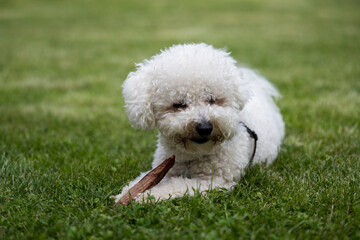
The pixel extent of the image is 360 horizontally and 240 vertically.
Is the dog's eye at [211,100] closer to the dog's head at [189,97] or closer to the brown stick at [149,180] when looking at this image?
the dog's head at [189,97]

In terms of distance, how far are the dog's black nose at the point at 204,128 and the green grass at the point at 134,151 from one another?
0.46 meters

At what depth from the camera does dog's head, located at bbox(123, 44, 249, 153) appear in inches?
115

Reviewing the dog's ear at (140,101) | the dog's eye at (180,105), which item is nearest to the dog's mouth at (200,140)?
the dog's eye at (180,105)

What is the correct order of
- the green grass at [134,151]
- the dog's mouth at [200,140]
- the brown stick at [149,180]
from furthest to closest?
the dog's mouth at [200,140] → the brown stick at [149,180] → the green grass at [134,151]

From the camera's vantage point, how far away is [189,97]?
2.97 m

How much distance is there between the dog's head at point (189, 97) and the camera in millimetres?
2932

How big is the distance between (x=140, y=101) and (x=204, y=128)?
0.56 metres

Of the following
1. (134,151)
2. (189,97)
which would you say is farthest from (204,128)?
(134,151)

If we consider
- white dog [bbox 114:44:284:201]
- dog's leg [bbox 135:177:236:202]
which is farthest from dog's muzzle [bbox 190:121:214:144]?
dog's leg [bbox 135:177:236:202]

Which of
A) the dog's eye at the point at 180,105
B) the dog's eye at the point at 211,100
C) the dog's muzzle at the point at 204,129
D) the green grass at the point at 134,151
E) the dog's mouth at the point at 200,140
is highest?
the dog's eye at the point at 211,100

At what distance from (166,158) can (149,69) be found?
2.55 ft

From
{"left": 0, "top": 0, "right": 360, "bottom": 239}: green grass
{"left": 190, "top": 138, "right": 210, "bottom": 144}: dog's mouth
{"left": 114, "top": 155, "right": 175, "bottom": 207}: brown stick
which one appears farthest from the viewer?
{"left": 190, "top": 138, "right": 210, "bottom": 144}: dog's mouth

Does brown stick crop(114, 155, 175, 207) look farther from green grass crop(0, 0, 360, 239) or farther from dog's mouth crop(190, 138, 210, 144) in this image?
dog's mouth crop(190, 138, 210, 144)

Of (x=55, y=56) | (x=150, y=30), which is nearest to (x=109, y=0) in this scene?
(x=150, y=30)
